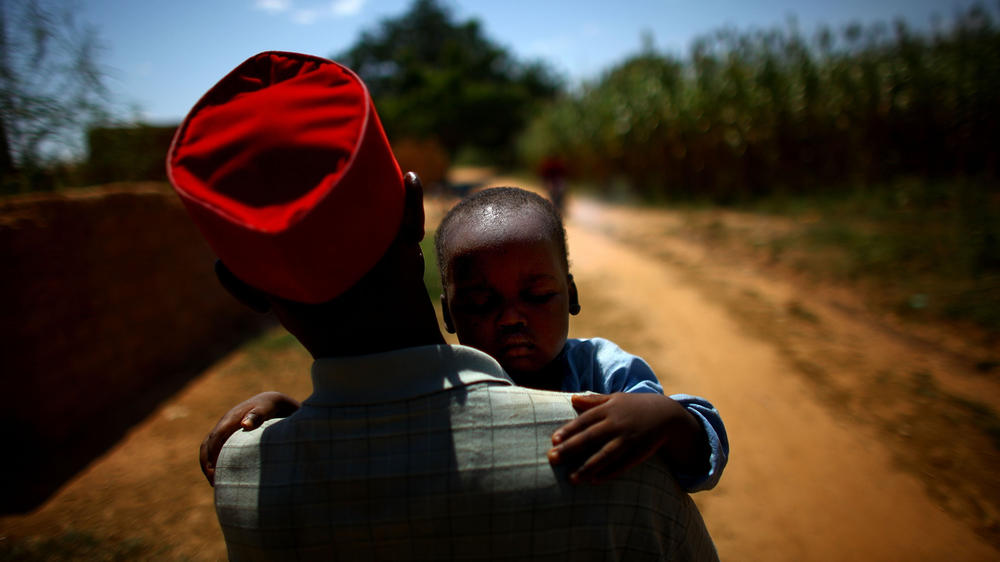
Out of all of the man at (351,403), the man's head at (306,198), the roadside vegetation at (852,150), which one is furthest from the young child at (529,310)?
the roadside vegetation at (852,150)

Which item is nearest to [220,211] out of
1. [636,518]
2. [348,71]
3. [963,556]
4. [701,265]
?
[348,71]

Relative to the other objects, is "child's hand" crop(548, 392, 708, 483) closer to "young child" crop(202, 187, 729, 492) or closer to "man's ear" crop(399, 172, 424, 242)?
"young child" crop(202, 187, 729, 492)

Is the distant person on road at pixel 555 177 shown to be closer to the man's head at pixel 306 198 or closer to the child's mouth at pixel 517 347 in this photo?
the child's mouth at pixel 517 347

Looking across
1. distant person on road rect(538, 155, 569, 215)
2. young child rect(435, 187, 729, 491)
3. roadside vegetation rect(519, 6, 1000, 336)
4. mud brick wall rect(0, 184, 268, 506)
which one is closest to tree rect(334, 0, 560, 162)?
distant person on road rect(538, 155, 569, 215)

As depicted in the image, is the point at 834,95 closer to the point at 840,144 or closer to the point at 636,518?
the point at 840,144

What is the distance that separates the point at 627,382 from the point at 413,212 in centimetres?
80

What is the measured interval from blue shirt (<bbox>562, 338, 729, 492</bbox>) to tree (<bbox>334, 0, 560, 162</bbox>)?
1490 centimetres

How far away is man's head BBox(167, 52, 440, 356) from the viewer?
0.80 meters

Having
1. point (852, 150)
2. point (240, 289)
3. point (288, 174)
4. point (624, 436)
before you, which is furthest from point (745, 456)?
point (852, 150)

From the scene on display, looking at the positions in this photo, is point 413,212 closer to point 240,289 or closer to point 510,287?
point 240,289

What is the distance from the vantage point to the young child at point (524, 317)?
48.8 inches

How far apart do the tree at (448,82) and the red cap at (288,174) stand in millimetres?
15197

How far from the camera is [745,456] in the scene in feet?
10.4

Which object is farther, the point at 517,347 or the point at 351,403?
the point at 517,347
